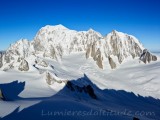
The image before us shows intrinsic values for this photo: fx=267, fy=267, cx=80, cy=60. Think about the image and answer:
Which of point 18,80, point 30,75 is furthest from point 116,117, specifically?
point 30,75

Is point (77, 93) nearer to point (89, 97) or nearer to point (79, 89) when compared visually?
point (79, 89)

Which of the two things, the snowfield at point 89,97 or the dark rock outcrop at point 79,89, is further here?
the dark rock outcrop at point 79,89

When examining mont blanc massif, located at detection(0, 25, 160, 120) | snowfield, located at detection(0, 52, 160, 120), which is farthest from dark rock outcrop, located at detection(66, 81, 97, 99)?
snowfield, located at detection(0, 52, 160, 120)

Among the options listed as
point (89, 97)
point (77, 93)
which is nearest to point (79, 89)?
point (77, 93)

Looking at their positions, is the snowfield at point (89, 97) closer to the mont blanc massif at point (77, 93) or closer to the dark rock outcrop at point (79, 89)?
the mont blanc massif at point (77, 93)


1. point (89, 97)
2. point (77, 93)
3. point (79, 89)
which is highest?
point (79, 89)

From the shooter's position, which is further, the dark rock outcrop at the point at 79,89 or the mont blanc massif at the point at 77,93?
the dark rock outcrop at the point at 79,89

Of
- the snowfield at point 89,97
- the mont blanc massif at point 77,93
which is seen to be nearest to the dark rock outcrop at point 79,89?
the mont blanc massif at point 77,93

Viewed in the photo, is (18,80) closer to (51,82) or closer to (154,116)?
(51,82)

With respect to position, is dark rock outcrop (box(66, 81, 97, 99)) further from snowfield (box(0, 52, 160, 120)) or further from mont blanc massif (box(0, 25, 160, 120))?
snowfield (box(0, 52, 160, 120))
